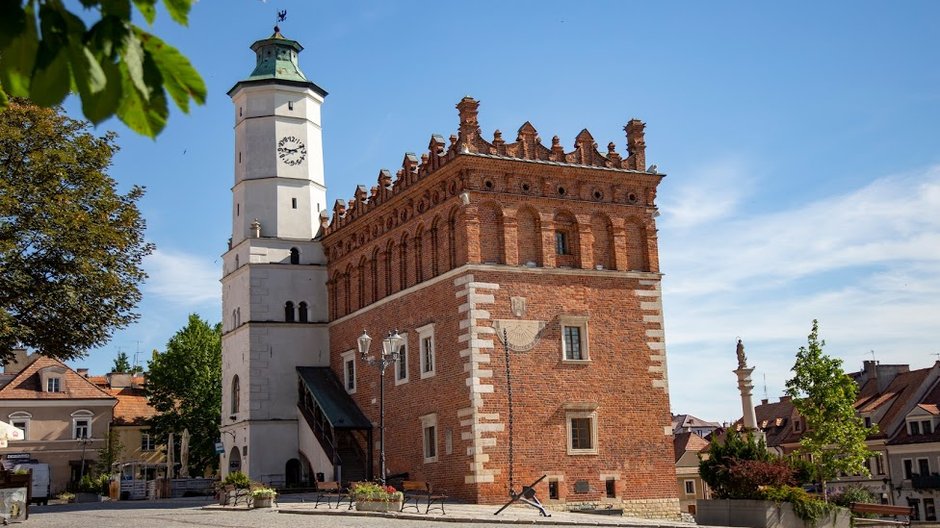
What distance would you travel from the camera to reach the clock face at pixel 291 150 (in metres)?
43.8

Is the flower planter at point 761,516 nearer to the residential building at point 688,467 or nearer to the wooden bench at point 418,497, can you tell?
the wooden bench at point 418,497

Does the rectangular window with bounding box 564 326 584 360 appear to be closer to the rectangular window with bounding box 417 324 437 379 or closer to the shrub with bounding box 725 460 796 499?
the rectangular window with bounding box 417 324 437 379

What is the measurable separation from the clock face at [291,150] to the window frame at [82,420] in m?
28.1

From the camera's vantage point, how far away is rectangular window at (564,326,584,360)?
3334 centimetres

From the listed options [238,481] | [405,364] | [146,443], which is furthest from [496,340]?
[146,443]

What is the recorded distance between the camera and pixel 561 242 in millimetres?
34531

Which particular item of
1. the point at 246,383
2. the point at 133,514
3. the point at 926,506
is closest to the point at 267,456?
the point at 246,383

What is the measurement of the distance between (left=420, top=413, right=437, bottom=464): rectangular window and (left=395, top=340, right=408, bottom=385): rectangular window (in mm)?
2180

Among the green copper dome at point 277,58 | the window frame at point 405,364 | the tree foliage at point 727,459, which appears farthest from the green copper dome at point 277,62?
the tree foliage at point 727,459

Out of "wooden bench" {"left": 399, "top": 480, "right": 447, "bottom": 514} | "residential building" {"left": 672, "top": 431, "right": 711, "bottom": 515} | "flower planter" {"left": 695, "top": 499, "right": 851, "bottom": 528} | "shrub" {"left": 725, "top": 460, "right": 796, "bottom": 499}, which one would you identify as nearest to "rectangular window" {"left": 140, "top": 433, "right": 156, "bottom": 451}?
"residential building" {"left": 672, "top": 431, "right": 711, "bottom": 515}

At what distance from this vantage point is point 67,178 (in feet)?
91.1

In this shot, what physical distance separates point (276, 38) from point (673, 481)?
24.9 m

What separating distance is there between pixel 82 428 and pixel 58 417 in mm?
1564

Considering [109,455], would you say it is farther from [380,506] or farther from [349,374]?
[380,506]
